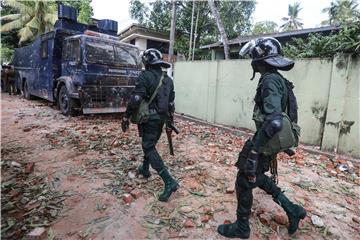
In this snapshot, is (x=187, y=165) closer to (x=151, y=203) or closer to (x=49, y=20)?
(x=151, y=203)

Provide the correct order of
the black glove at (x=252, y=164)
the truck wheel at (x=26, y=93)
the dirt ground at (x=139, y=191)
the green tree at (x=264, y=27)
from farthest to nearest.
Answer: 1. the green tree at (x=264, y=27)
2. the truck wheel at (x=26, y=93)
3. the dirt ground at (x=139, y=191)
4. the black glove at (x=252, y=164)

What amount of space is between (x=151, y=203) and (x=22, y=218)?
1300 mm

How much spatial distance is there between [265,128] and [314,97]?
12.4ft

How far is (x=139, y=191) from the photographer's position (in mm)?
3250

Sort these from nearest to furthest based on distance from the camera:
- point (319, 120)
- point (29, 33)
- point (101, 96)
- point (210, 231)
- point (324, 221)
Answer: point (210, 231) → point (324, 221) → point (319, 120) → point (101, 96) → point (29, 33)

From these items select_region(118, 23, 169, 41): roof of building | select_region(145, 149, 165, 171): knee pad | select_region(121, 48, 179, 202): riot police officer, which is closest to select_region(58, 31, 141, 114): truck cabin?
select_region(121, 48, 179, 202): riot police officer

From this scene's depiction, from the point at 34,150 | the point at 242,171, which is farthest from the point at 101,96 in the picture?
the point at 242,171

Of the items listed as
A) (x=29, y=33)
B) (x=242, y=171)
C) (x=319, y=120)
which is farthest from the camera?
(x=29, y=33)

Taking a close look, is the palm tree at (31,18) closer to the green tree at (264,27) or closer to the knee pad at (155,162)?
the green tree at (264,27)

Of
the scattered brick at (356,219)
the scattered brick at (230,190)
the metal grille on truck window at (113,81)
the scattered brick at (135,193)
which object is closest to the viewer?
the scattered brick at (356,219)

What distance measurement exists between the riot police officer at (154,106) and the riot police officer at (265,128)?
86cm

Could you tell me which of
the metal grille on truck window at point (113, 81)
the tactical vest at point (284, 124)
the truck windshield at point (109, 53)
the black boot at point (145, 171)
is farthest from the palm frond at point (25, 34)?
the tactical vest at point (284, 124)

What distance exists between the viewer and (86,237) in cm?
239

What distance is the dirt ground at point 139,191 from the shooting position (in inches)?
102
